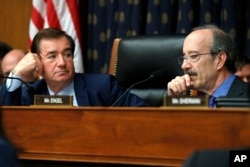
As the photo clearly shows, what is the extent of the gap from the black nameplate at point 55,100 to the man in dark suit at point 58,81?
0.73 meters

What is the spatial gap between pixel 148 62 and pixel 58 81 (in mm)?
521

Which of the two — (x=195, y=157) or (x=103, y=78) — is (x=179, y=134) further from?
(x=103, y=78)

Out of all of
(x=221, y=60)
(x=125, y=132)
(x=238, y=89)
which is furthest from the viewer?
(x=221, y=60)

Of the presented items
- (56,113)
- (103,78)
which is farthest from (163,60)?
(56,113)

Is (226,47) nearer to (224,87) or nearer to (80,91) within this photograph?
(224,87)

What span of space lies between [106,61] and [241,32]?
1.02 m

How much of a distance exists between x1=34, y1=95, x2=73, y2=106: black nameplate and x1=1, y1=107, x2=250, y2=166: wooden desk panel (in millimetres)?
115

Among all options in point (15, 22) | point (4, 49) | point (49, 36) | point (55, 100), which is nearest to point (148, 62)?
point (49, 36)

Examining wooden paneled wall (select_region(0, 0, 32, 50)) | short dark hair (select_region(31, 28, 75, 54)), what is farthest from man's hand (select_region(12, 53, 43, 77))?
wooden paneled wall (select_region(0, 0, 32, 50))

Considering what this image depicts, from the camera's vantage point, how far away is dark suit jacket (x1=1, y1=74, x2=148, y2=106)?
10.1ft

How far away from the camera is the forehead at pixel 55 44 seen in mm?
3326

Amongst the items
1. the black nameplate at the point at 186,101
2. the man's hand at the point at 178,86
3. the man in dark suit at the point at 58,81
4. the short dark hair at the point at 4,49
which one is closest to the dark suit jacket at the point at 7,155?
the black nameplate at the point at 186,101

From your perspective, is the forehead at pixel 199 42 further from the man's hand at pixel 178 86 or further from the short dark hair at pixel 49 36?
the short dark hair at pixel 49 36

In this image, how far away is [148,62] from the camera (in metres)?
3.24
